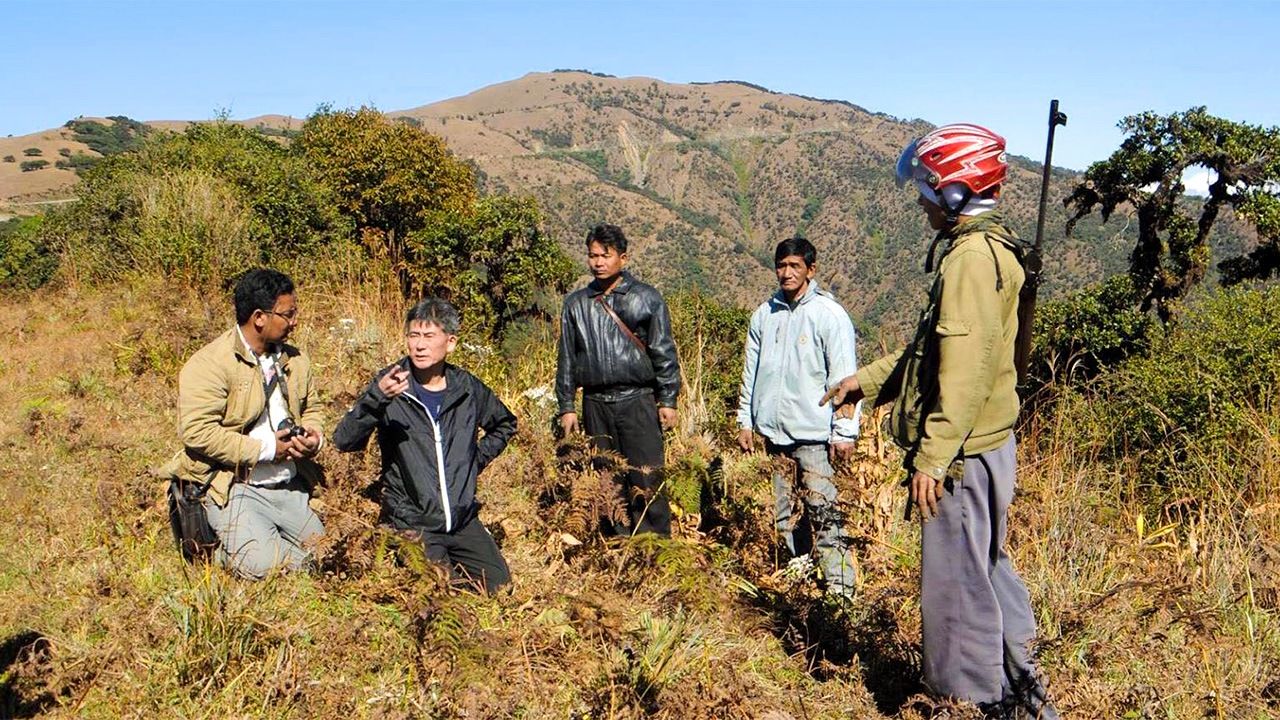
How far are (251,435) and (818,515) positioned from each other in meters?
2.55

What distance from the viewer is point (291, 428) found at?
3775 millimetres

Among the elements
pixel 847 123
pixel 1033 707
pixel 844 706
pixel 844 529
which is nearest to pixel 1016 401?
pixel 1033 707

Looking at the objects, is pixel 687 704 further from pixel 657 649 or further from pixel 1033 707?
pixel 1033 707

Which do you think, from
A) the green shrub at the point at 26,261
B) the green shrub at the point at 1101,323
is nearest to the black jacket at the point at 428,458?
the green shrub at the point at 26,261

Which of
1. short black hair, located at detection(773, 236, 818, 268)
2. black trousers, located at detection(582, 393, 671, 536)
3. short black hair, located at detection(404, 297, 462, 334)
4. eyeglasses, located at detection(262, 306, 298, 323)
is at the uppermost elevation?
short black hair, located at detection(773, 236, 818, 268)

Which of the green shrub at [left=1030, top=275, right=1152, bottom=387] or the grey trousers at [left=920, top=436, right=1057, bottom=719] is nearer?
the grey trousers at [left=920, top=436, right=1057, bottom=719]

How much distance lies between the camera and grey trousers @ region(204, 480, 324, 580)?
3.54 m

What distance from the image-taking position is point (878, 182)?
8412cm

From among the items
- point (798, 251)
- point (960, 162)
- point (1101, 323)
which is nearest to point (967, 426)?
point (960, 162)

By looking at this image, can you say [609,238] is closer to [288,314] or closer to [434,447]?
[434,447]

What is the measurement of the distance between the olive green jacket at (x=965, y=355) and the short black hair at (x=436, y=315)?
77.1 inches

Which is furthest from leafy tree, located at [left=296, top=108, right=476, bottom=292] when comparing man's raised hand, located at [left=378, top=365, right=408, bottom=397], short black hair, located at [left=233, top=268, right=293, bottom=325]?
man's raised hand, located at [left=378, top=365, right=408, bottom=397]

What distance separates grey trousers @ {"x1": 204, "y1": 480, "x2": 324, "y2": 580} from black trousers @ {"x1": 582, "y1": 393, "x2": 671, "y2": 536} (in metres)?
1.46

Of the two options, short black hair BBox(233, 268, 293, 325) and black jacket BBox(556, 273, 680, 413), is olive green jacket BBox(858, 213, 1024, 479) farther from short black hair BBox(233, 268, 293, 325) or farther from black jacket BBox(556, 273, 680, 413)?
short black hair BBox(233, 268, 293, 325)
